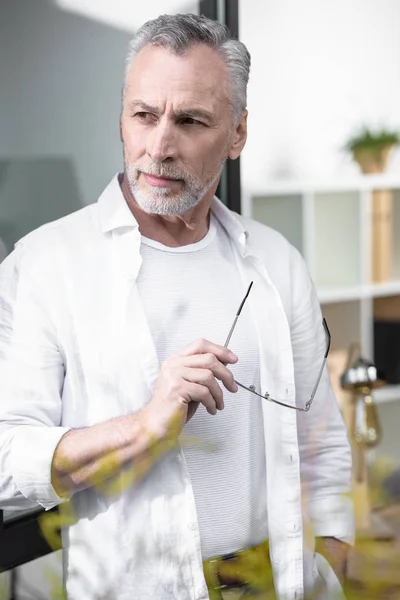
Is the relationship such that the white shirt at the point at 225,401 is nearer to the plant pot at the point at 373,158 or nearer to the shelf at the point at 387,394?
the shelf at the point at 387,394

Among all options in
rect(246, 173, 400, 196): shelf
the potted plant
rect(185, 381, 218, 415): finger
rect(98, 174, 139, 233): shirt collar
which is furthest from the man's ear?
the potted plant

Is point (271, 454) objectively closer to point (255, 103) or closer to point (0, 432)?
point (0, 432)

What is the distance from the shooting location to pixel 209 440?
1.34 m

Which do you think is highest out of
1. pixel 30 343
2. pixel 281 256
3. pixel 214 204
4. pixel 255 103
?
pixel 255 103

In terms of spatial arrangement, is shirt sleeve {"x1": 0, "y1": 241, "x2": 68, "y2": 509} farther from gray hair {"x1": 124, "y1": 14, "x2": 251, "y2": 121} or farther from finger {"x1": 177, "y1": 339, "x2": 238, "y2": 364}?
gray hair {"x1": 124, "y1": 14, "x2": 251, "y2": 121}

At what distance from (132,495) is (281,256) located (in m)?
0.56

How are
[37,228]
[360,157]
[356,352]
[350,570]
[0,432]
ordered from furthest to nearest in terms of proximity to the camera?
[360,157], [356,352], [37,228], [0,432], [350,570]

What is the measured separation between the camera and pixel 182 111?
1288mm

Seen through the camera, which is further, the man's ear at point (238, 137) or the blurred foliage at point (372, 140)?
the blurred foliage at point (372, 140)

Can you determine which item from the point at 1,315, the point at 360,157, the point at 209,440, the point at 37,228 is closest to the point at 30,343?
the point at 1,315

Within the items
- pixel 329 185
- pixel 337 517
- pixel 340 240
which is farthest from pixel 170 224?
pixel 340 240

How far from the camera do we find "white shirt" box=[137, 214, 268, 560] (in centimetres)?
130

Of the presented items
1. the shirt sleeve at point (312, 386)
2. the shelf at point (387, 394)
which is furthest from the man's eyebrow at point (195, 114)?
the shelf at point (387, 394)

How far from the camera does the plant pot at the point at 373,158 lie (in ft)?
12.7
